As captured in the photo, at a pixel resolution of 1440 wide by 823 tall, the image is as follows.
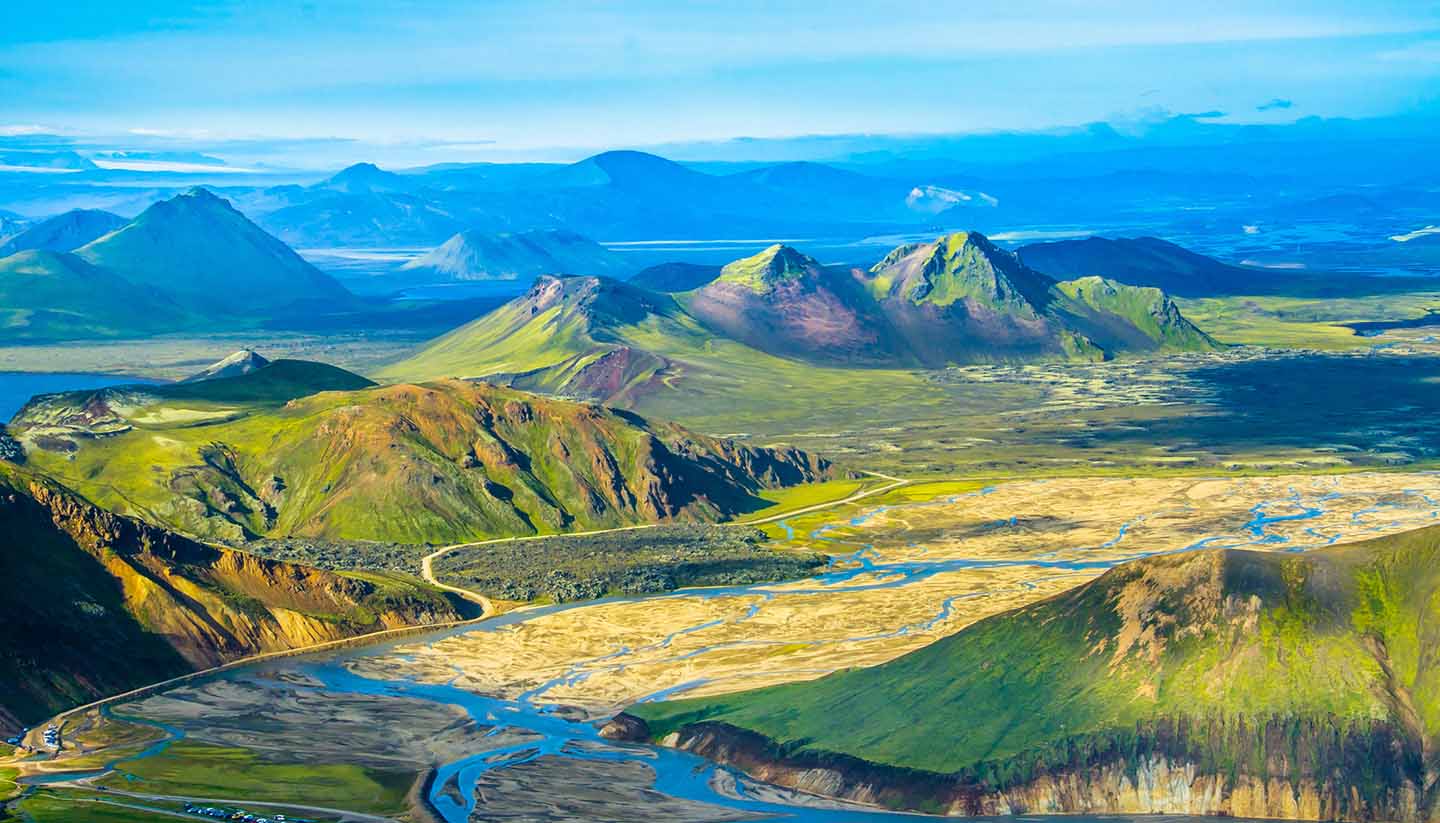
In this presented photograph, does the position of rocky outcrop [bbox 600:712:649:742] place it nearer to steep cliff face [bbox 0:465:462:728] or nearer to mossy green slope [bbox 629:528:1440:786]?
mossy green slope [bbox 629:528:1440:786]

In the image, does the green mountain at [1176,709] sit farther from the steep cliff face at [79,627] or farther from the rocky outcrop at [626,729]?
the steep cliff face at [79,627]

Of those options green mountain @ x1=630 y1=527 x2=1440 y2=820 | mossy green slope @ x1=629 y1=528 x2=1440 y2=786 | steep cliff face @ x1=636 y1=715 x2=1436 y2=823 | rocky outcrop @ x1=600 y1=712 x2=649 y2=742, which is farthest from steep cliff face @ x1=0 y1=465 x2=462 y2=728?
steep cliff face @ x1=636 y1=715 x2=1436 y2=823

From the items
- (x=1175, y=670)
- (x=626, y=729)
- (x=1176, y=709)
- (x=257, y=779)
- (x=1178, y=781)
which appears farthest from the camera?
(x=626, y=729)

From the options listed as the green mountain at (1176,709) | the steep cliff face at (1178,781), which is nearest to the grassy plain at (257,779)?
the green mountain at (1176,709)

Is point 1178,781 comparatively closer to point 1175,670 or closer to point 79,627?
point 1175,670

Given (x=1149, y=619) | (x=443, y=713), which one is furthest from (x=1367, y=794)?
(x=443, y=713)

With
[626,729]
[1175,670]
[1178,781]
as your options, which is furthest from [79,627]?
[1178,781]

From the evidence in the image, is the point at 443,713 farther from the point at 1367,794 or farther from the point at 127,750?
the point at 1367,794
